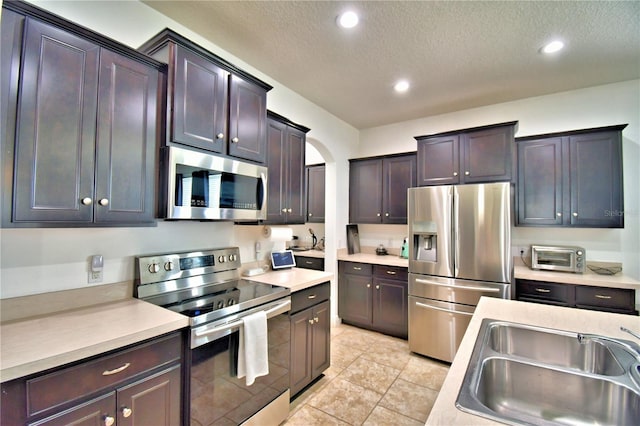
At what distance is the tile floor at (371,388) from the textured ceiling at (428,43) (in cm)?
296

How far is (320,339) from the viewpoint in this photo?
2.51 m

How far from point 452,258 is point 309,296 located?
1609 millimetres

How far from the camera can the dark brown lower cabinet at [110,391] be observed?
1033 millimetres

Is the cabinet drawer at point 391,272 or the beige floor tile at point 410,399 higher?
the cabinet drawer at point 391,272

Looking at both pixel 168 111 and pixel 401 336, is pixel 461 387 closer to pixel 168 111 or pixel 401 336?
pixel 168 111

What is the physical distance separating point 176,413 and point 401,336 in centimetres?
279

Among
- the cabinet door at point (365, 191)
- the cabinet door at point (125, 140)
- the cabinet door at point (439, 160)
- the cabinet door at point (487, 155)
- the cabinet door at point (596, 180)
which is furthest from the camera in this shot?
the cabinet door at point (365, 191)

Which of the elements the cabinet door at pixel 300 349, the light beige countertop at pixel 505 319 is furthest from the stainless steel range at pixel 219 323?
the light beige countertop at pixel 505 319

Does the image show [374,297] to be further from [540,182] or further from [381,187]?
[540,182]

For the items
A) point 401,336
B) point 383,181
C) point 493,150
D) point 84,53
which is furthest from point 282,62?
point 401,336

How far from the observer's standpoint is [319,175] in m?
4.70

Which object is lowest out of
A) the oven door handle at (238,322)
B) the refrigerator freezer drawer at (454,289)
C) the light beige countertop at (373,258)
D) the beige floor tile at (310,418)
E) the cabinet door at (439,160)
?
the beige floor tile at (310,418)

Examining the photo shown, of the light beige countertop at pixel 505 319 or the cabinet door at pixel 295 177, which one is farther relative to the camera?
the cabinet door at pixel 295 177

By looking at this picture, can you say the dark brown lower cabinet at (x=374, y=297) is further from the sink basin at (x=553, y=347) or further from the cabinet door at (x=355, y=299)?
the sink basin at (x=553, y=347)
